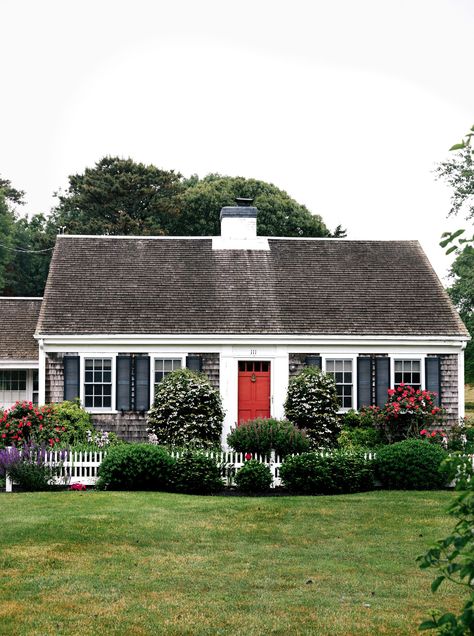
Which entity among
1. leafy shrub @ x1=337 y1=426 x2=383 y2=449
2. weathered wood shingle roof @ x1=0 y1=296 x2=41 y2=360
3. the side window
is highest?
weathered wood shingle roof @ x1=0 y1=296 x2=41 y2=360

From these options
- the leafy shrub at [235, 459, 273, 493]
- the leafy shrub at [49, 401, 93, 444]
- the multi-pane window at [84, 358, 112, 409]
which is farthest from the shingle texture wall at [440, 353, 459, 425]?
the leafy shrub at [49, 401, 93, 444]

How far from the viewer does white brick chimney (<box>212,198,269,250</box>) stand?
2667 cm

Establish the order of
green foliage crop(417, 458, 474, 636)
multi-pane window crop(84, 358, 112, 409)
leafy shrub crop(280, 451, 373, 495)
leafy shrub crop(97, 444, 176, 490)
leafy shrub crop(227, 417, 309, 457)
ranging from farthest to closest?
multi-pane window crop(84, 358, 112, 409), leafy shrub crop(227, 417, 309, 457), leafy shrub crop(280, 451, 373, 495), leafy shrub crop(97, 444, 176, 490), green foliage crop(417, 458, 474, 636)

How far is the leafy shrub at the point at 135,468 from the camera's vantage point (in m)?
17.4

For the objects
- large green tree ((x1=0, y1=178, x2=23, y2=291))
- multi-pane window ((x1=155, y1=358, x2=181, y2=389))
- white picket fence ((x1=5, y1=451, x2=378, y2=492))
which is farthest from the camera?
large green tree ((x1=0, y1=178, x2=23, y2=291))

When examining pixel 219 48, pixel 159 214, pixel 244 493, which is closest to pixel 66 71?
pixel 219 48

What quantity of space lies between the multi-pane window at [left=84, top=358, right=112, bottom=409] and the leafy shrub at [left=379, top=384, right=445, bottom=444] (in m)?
6.82

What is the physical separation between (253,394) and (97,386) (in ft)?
13.0

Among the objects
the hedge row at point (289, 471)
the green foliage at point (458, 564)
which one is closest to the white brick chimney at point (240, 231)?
the hedge row at point (289, 471)

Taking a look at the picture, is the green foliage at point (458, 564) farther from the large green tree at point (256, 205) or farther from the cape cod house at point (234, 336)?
the large green tree at point (256, 205)

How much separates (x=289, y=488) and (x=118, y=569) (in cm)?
735

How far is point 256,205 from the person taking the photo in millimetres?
51594

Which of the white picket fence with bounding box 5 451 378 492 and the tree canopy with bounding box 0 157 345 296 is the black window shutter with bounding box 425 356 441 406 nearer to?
the white picket fence with bounding box 5 451 378 492

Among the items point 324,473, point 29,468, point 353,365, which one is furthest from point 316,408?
point 29,468
